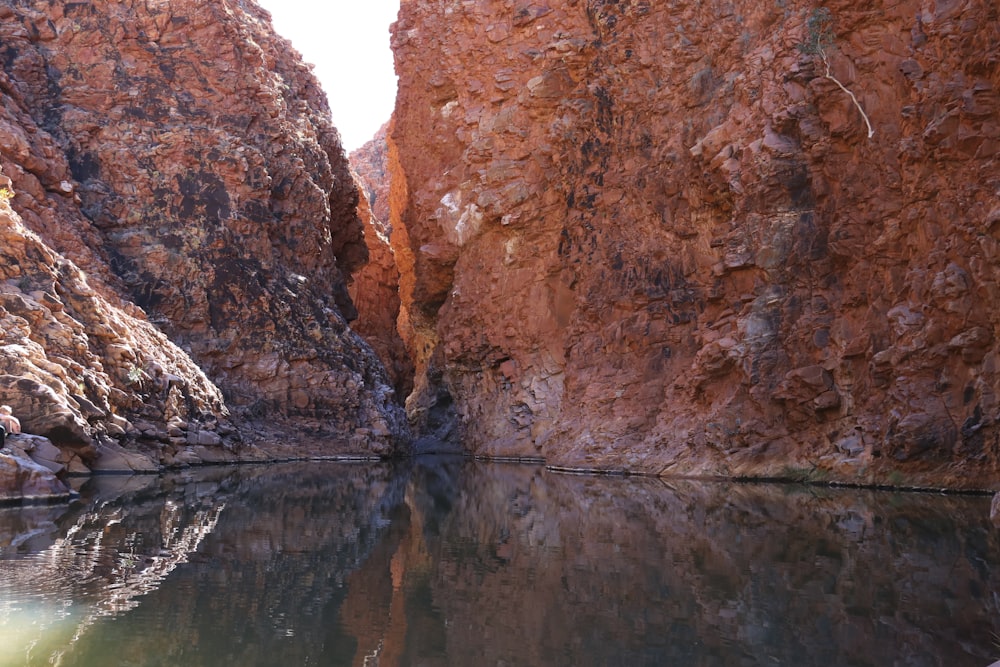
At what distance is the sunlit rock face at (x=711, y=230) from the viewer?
22.1 metres

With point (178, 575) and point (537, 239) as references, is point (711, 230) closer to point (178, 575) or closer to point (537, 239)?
point (537, 239)

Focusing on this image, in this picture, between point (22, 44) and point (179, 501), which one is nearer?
point (179, 501)

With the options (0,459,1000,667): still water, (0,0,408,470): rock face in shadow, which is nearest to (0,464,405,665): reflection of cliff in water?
(0,459,1000,667): still water

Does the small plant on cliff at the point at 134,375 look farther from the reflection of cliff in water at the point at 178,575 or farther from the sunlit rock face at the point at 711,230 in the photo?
the sunlit rock face at the point at 711,230

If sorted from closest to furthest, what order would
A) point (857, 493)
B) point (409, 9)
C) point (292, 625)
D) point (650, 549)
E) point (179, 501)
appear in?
1. point (292, 625)
2. point (650, 549)
3. point (179, 501)
4. point (857, 493)
5. point (409, 9)

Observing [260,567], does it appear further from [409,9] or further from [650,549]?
[409,9]

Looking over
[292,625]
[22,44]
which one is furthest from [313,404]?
[292,625]

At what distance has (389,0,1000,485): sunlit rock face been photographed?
72.5ft

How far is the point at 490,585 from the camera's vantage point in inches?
365

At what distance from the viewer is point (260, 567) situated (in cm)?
992

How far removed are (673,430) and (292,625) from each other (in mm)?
23845

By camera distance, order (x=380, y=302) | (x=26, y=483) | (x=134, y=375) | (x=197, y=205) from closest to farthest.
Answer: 1. (x=26, y=483)
2. (x=134, y=375)
3. (x=197, y=205)
4. (x=380, y=302)

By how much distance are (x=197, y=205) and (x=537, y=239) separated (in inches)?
558

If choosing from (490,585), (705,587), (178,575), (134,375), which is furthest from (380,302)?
(705,587)
